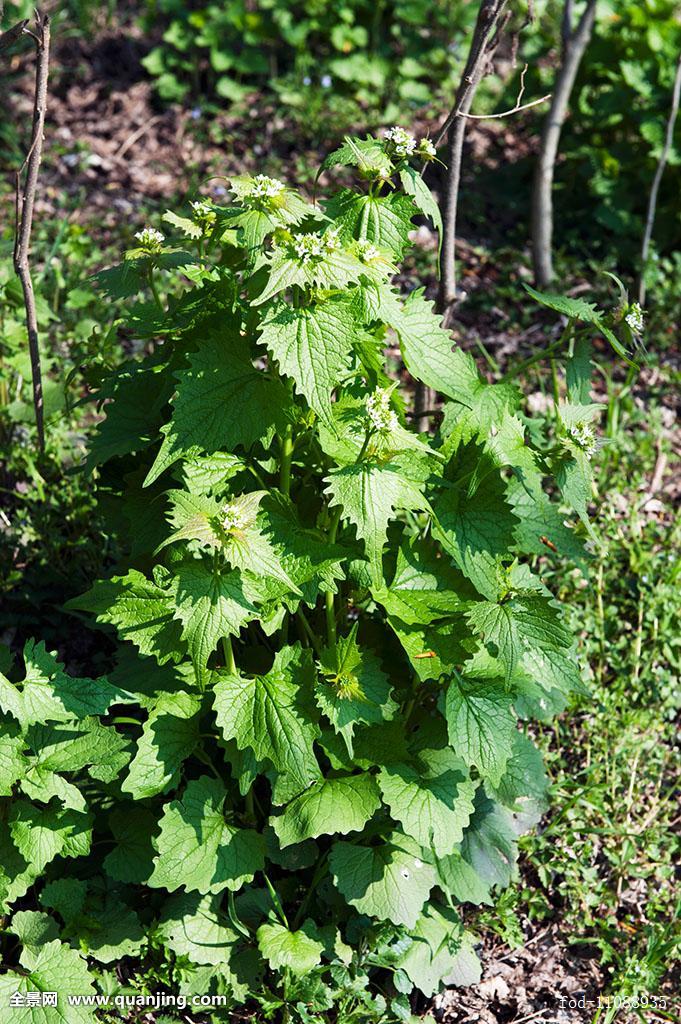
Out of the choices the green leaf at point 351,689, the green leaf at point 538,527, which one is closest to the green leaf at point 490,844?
the green leaf at point 351,689

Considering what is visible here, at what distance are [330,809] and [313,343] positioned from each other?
117 cm

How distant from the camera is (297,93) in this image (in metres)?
5.77

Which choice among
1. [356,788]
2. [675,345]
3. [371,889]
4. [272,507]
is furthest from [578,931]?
[675,345]

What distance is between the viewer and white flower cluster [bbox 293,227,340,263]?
2025mm

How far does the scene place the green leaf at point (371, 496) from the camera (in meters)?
2.12

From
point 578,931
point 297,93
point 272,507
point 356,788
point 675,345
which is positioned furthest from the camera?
point 297,93

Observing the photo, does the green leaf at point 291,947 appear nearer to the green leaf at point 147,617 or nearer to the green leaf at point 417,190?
the green leaf at point 147,617

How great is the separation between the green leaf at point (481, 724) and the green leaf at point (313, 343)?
88cm

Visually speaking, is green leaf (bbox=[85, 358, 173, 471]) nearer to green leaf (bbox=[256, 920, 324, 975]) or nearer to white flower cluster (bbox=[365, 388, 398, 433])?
white flower cluster (bbox=[365, 388, 398, 433])

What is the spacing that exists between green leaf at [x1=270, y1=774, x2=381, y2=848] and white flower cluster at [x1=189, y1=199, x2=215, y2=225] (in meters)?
1.50

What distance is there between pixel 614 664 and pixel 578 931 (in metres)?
0.99

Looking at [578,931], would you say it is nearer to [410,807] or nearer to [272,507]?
[410,807]

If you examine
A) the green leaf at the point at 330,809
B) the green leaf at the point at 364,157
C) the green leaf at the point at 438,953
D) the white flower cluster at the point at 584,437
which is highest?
the green leaf at the point at 364,157

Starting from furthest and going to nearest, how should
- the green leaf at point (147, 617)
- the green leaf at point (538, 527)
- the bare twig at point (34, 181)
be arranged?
the bare twig at point (34, 181), the green leaf at point (538, 527), the green leaf at point (147, 617)
